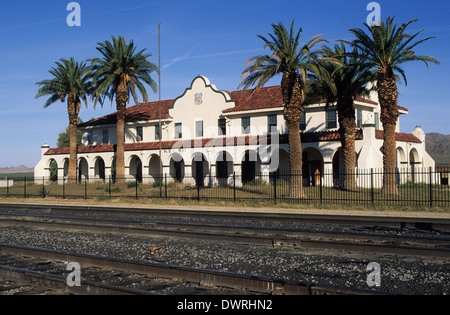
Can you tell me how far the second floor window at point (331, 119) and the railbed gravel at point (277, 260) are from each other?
26.6m

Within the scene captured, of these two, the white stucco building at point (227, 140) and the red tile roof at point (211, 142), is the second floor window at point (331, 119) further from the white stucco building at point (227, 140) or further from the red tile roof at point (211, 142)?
the red tile roof at point (211, 142)

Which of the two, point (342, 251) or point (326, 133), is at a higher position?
point (326, 133)

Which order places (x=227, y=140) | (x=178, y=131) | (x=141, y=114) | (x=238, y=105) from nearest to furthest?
1. (x=227, y=140)
2. (x=238, y=105)
3. (x=178, y=131)
4. (x=141, y=114)

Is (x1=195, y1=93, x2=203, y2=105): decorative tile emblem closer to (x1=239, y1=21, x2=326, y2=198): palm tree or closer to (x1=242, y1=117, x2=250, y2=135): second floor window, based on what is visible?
(x1=242, y1=117, x2=250, y2=135): second floor window

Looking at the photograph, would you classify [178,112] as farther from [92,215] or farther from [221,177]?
[92,215]

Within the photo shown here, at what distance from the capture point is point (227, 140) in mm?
40062

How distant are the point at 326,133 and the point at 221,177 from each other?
31.8ft

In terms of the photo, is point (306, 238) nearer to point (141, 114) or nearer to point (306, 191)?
point (306, 191)

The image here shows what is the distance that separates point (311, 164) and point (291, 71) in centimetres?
1244

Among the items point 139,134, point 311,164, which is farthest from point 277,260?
point 139,134

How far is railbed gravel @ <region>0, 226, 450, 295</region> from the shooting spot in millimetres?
8180

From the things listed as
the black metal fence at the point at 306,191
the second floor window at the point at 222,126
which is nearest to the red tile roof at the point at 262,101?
the second floor window at the point at 222,126

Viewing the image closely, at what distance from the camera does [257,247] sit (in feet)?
38.3
